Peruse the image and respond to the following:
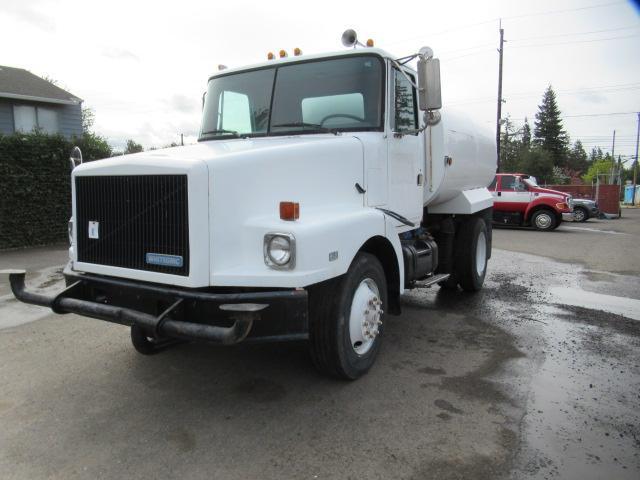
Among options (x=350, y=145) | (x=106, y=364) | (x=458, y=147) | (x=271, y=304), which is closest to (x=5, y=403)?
(x=106, y=364)

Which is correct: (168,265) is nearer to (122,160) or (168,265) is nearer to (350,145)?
(122,160)

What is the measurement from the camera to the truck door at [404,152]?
15.6 ft

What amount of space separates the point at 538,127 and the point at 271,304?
86089mm

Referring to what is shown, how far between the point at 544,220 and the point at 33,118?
20485 mm

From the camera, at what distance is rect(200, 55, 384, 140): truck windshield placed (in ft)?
14.8

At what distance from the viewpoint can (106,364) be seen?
455cm

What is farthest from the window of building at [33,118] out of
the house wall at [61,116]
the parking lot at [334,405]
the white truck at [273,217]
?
the white truck at [273,217]

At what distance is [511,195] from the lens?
61.4ft

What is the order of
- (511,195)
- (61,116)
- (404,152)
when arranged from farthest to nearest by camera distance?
(61,116) < (511,195) < (404,152)

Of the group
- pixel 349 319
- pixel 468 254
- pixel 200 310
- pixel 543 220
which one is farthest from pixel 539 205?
pixel 200 310

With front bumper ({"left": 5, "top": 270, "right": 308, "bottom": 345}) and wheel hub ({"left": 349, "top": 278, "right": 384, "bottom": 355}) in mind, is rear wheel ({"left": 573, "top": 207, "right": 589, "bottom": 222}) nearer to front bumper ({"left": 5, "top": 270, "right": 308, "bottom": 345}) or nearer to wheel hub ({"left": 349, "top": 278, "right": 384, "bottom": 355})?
wheel hub ({"left": 349, "top": 278, "right": 384, "bottom": 355})

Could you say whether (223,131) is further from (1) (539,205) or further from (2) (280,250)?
(1) (539,205)

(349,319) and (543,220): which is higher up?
(349,319)

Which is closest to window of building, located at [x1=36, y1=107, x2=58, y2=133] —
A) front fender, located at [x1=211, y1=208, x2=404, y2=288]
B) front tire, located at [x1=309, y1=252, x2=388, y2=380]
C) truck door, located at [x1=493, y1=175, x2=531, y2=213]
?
truck door, located at [x1=493, y1=175, x2=531, y2=213]
